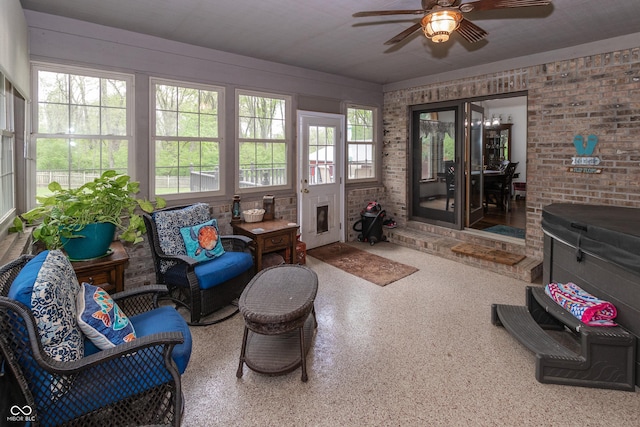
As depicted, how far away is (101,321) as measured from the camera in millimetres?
1813

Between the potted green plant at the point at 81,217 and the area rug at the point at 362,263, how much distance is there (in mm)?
2702

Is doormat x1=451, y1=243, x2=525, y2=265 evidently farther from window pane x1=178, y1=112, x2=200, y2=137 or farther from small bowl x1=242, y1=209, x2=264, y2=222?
window pane x1=178, y1=112, x2=200, y2=137

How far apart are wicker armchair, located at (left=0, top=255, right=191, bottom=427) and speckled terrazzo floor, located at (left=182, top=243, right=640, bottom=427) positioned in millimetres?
445

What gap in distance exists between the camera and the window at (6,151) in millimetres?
2848

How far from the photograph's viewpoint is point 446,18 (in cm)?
231

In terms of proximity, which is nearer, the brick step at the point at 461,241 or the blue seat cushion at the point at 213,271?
the blue seat cushion at the point at 213,271

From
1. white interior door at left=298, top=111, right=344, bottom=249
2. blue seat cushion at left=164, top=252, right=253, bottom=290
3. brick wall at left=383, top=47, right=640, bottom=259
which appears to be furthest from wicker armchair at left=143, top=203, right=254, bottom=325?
brick wall at left=383, top=47, right=640, bottom=259

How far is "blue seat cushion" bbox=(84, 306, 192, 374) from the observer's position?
190cm

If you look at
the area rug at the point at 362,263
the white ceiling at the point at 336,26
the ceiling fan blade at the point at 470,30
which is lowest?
the area rug at the point at 362,263

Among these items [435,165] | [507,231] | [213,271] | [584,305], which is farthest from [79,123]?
[507,231]

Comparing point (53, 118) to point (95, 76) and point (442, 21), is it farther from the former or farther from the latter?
point (442, 21)

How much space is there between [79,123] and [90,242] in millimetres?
1498

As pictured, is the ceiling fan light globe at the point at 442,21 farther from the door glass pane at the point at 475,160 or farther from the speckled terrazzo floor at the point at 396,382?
the door glass pane at the point at 475,160

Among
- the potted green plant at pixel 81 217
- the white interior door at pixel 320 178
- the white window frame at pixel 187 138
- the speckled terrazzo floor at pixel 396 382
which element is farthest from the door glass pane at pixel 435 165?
the potted green plant at pixel 81 217
